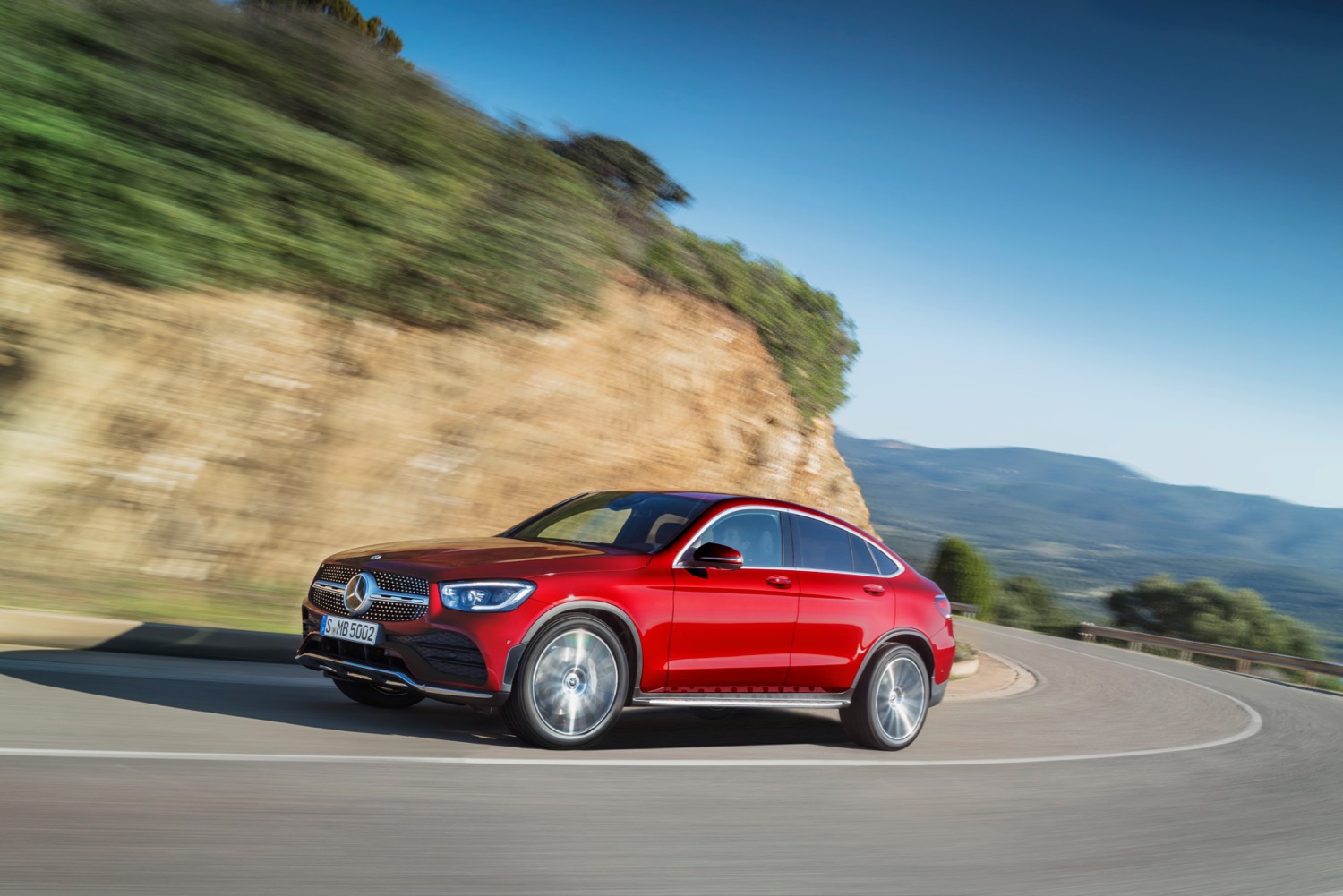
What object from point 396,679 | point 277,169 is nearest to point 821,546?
point 396,679

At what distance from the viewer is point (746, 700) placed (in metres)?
7.55

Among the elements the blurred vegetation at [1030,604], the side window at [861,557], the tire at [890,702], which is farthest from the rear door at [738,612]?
the blurred vegetation at [1030,604]

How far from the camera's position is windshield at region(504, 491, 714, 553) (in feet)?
25.1

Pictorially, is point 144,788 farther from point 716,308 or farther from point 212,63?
point 716,308

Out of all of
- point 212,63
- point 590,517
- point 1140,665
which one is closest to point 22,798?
point 590,517

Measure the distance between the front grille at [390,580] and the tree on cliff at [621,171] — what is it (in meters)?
13.8

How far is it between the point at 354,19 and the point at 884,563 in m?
18.0

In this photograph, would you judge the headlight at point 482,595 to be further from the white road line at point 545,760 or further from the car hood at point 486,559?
the white road line at point 545,760

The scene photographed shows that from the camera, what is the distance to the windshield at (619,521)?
7.64 m

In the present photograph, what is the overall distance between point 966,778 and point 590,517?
301 cm

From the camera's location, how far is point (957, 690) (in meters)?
13.5

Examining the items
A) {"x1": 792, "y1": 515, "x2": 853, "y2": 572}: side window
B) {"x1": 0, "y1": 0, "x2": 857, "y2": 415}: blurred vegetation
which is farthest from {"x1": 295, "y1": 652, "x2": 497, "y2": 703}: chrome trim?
{"x1": 0, "y1": 0, "x2": 857, "y2": 415}: blurred vegetation

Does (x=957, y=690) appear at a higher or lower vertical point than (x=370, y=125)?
lower

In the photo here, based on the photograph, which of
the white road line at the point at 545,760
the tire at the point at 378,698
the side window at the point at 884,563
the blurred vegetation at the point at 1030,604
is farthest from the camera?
the blurred vegetation at the point at 1030,604
